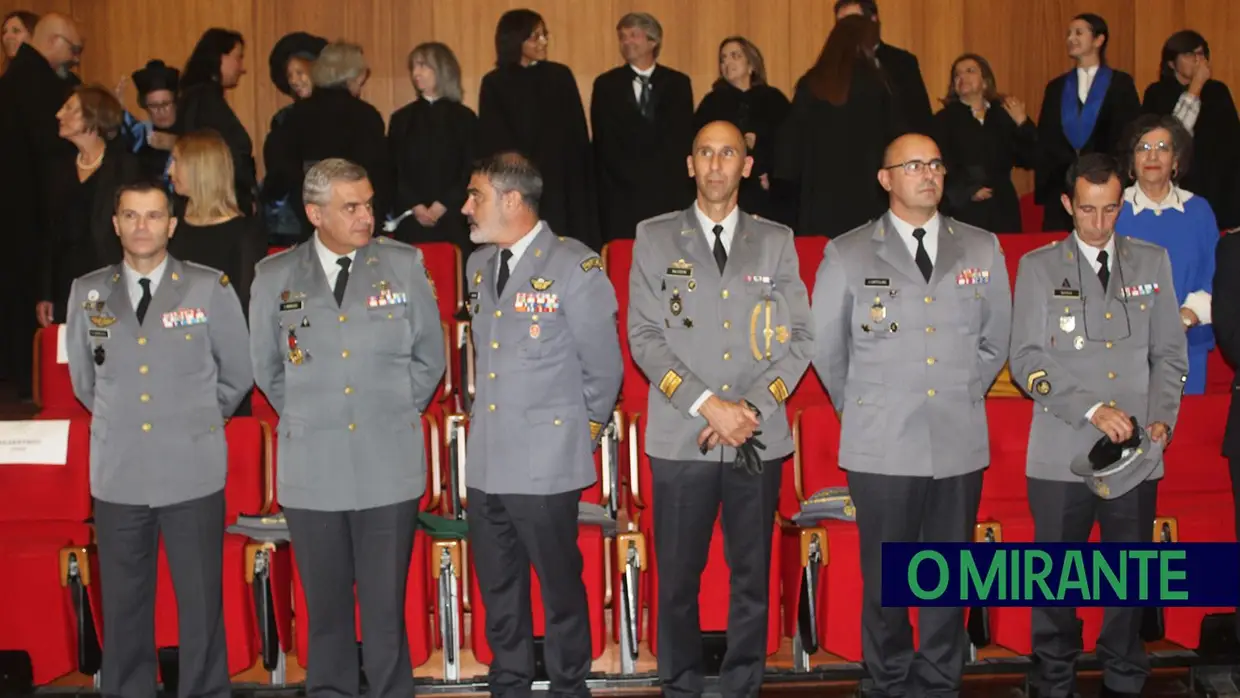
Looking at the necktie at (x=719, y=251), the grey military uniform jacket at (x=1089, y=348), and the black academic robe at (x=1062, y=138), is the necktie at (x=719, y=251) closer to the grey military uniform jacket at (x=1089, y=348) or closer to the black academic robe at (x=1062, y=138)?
the grey military uniform jacket at (x=1089, y=348)

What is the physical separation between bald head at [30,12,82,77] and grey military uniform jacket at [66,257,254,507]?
2.93 metres

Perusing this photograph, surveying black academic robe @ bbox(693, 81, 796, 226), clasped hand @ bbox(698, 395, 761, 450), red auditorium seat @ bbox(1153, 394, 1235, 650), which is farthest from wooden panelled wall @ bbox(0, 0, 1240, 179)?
clasped hand @ bbox(698, 395, 761, 450)

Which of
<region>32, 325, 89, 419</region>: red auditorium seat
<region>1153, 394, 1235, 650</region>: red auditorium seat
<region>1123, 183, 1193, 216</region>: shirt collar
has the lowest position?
<region>1153, 394, 1235, 650</region>: red auditorium seat

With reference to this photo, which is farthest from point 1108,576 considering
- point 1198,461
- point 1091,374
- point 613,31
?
point 613,31

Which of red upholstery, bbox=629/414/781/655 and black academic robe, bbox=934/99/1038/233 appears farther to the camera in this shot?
black academic robe, bbox=934/99/1038/233

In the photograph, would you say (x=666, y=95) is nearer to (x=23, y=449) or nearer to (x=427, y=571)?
(x=427, y=571)

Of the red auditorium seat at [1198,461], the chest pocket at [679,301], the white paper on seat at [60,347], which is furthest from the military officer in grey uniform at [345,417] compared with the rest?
the red auditorium seat at [1198,461]

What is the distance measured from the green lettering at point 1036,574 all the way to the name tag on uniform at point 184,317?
2656 mm

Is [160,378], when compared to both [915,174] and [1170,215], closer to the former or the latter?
[915,174]

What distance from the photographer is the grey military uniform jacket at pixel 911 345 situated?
4094mm

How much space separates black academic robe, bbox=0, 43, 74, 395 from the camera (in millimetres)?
6570

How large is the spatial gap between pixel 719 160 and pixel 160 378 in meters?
1.77

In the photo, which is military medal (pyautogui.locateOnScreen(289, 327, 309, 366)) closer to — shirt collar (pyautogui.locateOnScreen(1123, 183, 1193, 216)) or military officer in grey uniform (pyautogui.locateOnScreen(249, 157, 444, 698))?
military officer in grey uniform (pyautogui.locateOnScreen(249, 157, 444, 698))

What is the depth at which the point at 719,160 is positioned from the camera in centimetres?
414
